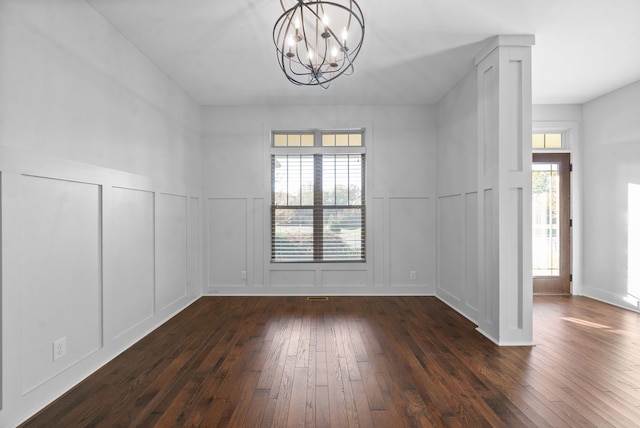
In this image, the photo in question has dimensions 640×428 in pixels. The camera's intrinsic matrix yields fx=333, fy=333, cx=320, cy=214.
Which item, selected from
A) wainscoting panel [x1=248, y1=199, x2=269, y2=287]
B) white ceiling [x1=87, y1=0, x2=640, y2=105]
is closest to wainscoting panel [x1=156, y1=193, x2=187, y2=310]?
wainscoting panel [x1=248, y1=199, x2=269, y2=287]

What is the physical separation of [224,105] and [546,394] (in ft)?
16.6

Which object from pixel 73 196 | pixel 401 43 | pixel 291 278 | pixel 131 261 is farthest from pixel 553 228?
pixel 73 196

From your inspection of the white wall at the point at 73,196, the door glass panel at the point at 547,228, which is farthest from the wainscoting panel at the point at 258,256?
the door glass panel at the point at 547,228

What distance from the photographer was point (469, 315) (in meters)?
3.94

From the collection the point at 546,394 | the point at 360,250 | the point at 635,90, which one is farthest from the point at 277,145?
the point at 635,90

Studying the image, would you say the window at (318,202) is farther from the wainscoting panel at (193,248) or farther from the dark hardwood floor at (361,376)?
the dark hardwood floor at (361,376)

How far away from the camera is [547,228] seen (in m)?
5.16

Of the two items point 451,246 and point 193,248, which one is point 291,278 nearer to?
point 193,248

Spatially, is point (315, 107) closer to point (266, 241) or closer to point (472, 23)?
point (266, 241)

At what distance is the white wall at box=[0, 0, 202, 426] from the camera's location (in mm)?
1971

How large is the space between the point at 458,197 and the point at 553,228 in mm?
2048

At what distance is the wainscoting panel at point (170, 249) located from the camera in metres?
3.78

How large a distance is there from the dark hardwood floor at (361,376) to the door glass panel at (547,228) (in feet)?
4.19

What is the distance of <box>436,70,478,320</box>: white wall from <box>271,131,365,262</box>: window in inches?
46.6
